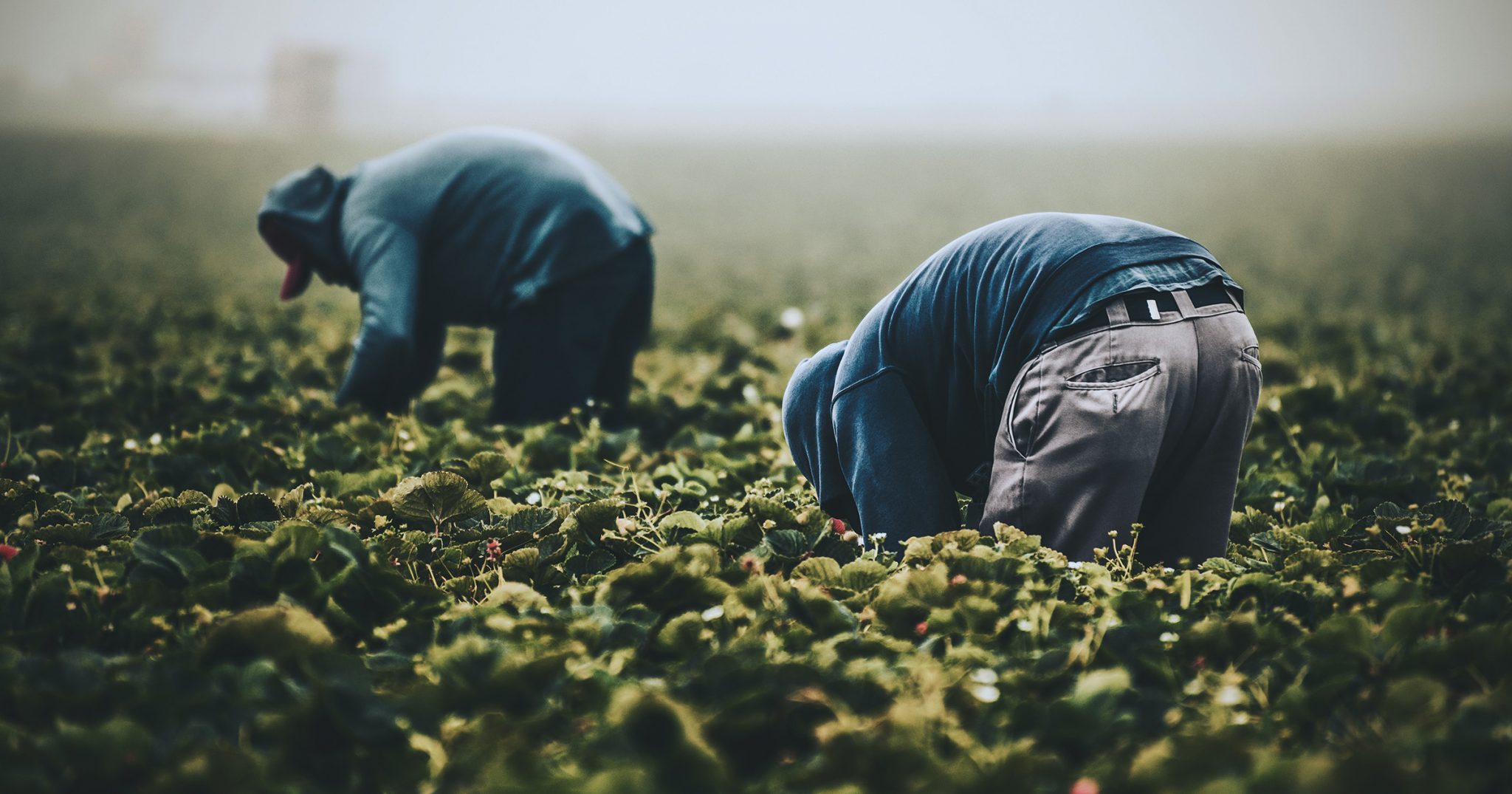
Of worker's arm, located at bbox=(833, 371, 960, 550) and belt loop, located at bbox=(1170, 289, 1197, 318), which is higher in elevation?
belt loop, located at bbox=(1170, 289, 1197, 318)

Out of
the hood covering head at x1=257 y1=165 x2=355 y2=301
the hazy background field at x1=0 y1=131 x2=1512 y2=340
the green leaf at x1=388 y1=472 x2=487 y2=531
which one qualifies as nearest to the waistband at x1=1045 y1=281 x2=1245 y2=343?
the green leaf at x1=388 y1=472 x2=487 y2=531

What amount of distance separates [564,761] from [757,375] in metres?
3.61

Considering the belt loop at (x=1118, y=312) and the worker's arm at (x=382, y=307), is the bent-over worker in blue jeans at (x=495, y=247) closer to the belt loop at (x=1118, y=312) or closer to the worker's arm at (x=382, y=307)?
the worker's arm at (x=382, y=307)

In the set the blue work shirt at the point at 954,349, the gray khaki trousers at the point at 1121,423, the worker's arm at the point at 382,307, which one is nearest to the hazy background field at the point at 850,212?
the worker's arm at the point at 382,307

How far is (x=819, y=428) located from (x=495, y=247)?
199cm

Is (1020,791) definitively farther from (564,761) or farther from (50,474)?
(50,474)

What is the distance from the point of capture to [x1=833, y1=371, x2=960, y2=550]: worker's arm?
241 centimetres

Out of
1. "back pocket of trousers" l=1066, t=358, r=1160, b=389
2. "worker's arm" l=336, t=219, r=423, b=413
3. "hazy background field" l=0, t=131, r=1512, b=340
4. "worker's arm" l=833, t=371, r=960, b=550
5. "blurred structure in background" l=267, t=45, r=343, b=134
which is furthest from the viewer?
"blurred structure in background" l=267, t=45, r=343, b=134

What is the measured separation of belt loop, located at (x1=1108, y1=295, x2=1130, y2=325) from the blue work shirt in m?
0.02

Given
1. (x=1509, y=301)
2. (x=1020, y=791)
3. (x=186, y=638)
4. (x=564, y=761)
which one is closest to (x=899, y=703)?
(x=1020, y=791)

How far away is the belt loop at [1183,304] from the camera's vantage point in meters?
2.21

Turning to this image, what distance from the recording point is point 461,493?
2.54 meters

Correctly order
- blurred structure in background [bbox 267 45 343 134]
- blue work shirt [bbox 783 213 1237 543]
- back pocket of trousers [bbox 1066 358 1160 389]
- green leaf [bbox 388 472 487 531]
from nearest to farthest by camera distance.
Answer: back pocket of trousers [bbox 1066 358 1160 389] < blue work shirt [bbox 783 213 1237 543] < green leaf [bbox 388 472 487 531] < blurred structure in background [bbox 267 45 343 134]

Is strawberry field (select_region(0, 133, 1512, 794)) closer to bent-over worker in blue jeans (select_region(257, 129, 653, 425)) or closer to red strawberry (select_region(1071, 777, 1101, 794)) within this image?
red strawberry (select_region(1071, 777, 1101, 794))
